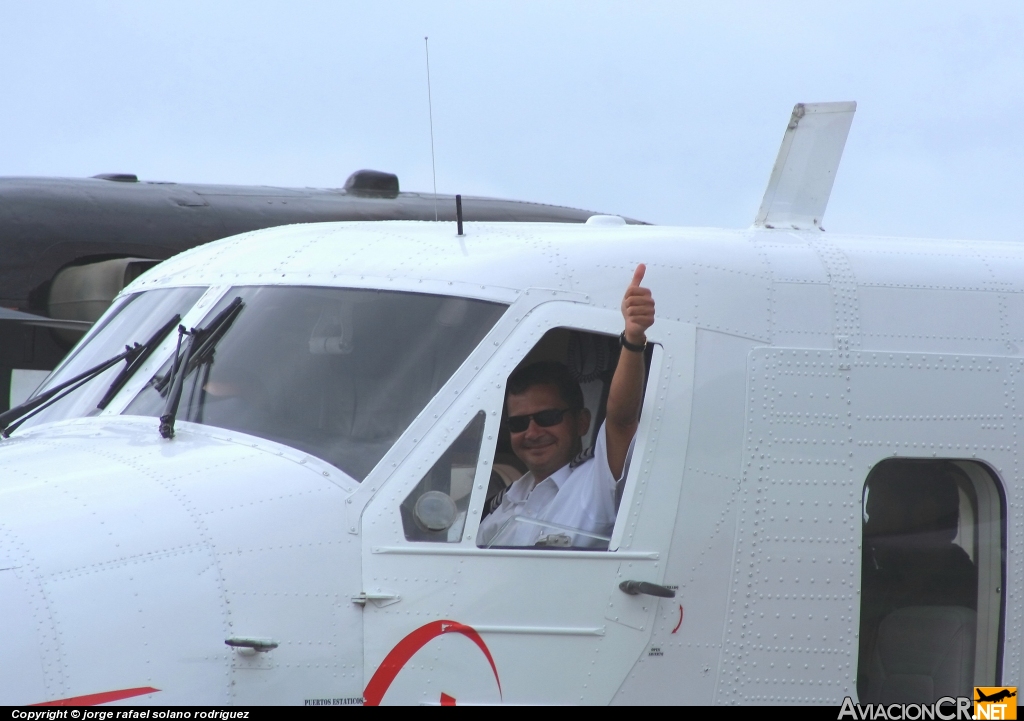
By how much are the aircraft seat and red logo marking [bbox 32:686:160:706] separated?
8.70ft

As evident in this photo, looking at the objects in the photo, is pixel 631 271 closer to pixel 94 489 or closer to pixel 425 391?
pixel 425 391

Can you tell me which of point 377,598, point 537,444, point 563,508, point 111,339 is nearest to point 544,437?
point 537,444

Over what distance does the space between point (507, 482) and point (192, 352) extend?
4.11ft

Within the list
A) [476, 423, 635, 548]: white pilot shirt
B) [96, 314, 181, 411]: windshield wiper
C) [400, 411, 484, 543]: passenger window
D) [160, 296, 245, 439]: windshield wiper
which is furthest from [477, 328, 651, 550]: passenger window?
[96, 314, 181, 411]: windshield wiper

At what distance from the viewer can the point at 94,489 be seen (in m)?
3.56

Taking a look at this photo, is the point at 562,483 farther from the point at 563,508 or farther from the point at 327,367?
the point at 327,367

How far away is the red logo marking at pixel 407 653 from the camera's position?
140 inches

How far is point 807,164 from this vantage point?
5387 millimetres

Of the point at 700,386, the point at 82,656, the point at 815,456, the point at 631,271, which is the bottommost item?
the point at 82,656

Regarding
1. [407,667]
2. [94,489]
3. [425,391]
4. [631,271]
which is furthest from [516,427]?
[94,489]

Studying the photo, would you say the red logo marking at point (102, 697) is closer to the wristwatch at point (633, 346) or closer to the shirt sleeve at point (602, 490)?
the shirt sleeve at point (602, 490)

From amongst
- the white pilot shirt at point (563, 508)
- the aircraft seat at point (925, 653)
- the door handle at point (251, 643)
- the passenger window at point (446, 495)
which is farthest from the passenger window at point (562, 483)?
the aircraft seat at point (925, 653)

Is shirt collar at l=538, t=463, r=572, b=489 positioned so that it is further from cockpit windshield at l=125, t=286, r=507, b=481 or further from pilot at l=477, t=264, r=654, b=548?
cockpit windshield at l=125, t=286, r=507, b=481

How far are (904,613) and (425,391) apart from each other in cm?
204
